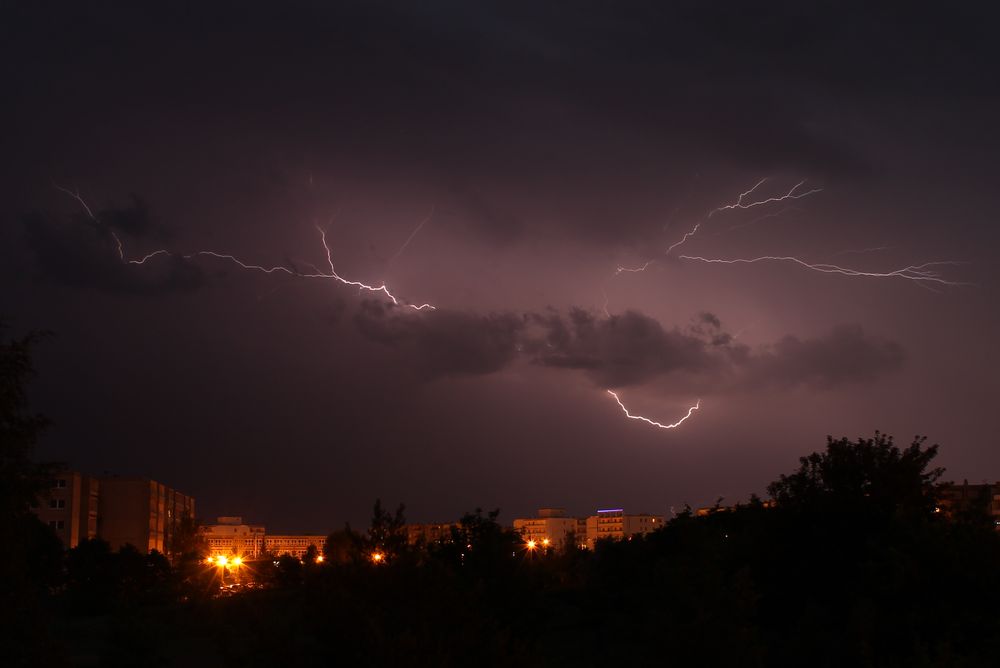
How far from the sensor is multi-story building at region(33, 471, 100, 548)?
3019 inches

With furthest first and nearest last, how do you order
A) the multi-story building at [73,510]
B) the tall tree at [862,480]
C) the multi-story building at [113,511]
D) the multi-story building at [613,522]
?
the multi-story building at [613,522] < the multi-story building at [113,511] < the multi-story building at [73,510] < the tall tree at [862,480]

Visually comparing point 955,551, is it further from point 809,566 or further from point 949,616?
point 809,566

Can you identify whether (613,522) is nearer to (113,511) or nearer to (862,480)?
(113,511)

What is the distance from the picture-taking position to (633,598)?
22000 mm

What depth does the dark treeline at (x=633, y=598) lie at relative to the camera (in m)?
11.2

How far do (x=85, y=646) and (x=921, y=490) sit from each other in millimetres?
19033

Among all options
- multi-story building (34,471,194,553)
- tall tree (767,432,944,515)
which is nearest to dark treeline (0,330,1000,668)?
tall tree (767,432,944,515)

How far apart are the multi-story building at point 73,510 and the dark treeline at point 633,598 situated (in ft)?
169

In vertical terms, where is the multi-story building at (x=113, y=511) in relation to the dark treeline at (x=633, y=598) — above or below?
above

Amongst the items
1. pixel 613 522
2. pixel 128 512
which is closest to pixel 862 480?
pixel 128 512

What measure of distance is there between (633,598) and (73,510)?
66969 millimetres

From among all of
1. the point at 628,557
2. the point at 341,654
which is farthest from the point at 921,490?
the point at 341,654

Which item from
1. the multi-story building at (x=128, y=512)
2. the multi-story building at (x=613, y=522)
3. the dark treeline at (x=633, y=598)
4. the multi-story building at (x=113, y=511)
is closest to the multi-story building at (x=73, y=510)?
the multi-story building at (x=113, y=511)

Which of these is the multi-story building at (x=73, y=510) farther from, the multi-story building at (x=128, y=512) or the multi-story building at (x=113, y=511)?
the multi-story building at (x=128, y=512)
